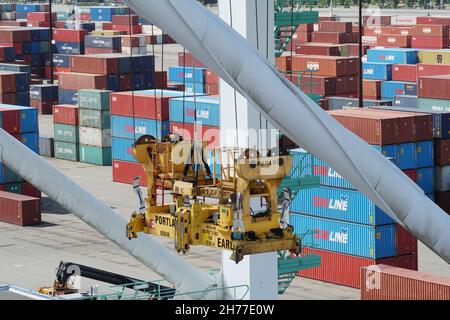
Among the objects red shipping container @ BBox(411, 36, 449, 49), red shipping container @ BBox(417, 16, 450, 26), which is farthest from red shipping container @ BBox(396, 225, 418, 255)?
red shipping container @ BBox(417, 16, 450, 26)

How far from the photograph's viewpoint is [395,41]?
14562cm

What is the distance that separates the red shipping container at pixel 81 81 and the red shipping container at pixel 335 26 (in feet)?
185

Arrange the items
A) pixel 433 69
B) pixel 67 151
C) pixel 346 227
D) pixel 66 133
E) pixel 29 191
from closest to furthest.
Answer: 1. pixel 346 227
2. pixel 29 191
3. pixel 66 133
4. pixel 67 151
5. pixel 433 69

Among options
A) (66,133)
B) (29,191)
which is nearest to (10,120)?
(29,191)

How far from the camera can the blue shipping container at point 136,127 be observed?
81.6m

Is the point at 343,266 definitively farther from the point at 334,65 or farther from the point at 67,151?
the point at 334,65

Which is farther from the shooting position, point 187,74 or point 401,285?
point 187,74

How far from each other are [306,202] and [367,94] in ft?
176

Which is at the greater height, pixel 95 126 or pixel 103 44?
pixel 103 44

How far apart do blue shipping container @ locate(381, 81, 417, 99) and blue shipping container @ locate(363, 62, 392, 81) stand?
3.47m

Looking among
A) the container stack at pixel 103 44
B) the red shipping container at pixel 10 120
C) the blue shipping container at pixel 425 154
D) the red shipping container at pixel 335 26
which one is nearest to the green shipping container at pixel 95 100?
the red shipping container at pixel 10 120

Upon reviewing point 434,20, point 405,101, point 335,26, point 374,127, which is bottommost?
point 405,101

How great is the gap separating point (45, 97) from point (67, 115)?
26.6 meters

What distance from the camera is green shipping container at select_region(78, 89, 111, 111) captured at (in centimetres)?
9012
